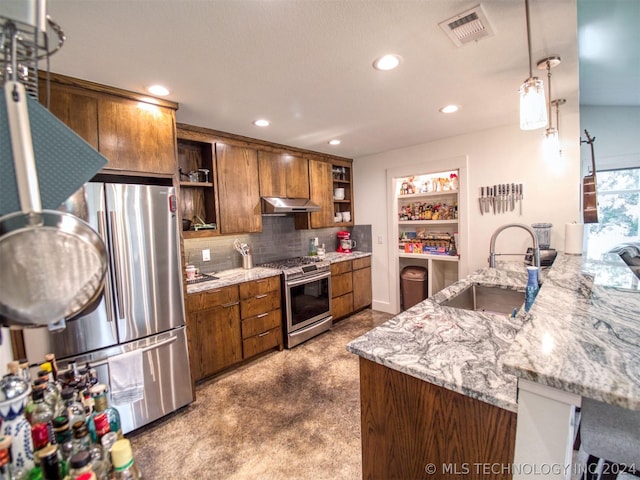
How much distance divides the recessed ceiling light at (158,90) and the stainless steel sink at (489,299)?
238 cm

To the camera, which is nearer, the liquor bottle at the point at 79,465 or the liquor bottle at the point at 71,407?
the liquor bottle at the point at 79,465

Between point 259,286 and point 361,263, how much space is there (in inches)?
69.7

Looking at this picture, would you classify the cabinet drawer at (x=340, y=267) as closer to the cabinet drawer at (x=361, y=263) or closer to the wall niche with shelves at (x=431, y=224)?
the cabinet drawer at (x=361, y=263)

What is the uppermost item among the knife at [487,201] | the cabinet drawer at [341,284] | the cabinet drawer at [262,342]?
the knife at [487,201]

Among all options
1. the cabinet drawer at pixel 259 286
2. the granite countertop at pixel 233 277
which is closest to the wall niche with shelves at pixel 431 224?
the granite countertop at pixel 233 277

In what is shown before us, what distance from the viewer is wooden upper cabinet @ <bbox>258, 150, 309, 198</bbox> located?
327cm

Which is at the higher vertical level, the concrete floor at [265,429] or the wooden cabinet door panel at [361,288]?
the wooden cabinet door panel at [361,288]

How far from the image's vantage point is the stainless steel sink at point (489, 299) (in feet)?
6.37

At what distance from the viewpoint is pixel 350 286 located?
13.0ft

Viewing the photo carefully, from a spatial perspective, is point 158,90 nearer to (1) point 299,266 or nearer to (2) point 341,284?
(1) point 299,266

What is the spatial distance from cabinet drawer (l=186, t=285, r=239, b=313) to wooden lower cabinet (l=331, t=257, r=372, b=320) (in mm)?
1424

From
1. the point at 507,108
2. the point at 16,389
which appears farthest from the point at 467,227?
the point at 16,389

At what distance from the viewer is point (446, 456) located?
3.14 feet

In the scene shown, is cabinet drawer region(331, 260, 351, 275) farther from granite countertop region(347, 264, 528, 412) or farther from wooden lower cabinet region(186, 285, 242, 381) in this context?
granite countertop region(347, 264, 528, 412)
